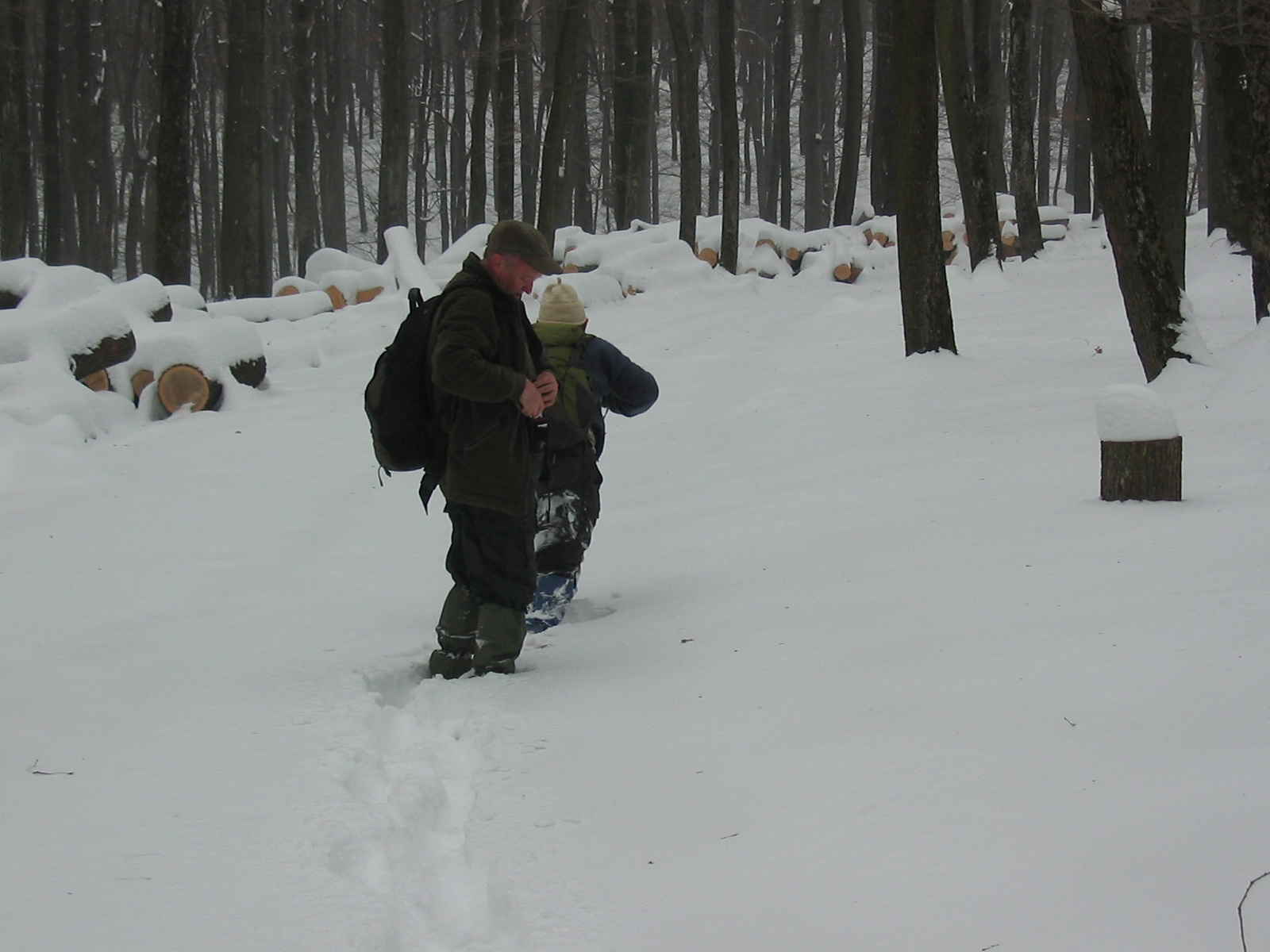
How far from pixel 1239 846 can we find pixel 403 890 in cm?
173

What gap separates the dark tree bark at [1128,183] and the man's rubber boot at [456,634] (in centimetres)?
497

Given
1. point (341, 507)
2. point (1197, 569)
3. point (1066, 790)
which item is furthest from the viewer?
point (341, 507)

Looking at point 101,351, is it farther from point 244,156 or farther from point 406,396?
point 244,156

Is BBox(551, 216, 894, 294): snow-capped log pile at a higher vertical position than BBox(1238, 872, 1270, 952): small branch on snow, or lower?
lower

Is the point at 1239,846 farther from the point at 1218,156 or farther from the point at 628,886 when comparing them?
the point at 1218,156

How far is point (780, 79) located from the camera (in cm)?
3106

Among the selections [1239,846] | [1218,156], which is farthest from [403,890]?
[1218,156]

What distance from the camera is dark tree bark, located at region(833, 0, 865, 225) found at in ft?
83.7

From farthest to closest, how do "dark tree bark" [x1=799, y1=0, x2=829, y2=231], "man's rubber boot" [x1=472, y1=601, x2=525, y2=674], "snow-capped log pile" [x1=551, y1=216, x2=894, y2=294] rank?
1. "dark tree bark" [x1=799, y1=0, x2=829, y2=231]
2. "snow-capped log pile" [x1=551, y1=216, x2=894, y2=294]
3. "man's rubber boot" [x1=472, y1=601, x2=525, y2=674]

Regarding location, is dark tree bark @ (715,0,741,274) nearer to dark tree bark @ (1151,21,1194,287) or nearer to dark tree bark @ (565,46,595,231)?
dark tree bark @ (565,46,595,231)

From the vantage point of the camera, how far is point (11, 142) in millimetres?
19406

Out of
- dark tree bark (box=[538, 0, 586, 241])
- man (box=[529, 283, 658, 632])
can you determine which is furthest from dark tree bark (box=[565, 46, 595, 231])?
man (box=[529, 283, 658, 632])

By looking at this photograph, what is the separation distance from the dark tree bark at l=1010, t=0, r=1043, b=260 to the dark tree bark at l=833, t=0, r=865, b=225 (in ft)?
20.7

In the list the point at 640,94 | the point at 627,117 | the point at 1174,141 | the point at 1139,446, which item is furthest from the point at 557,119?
the point at 1139,446
